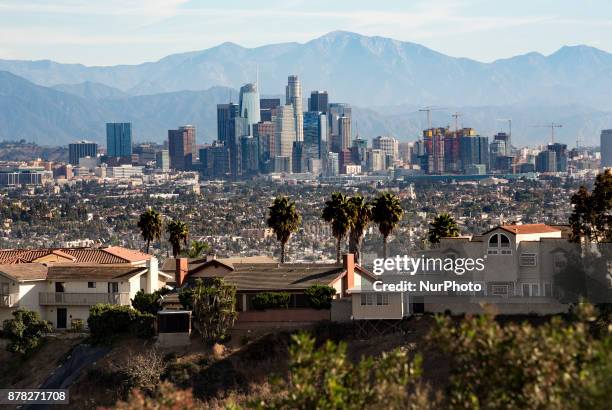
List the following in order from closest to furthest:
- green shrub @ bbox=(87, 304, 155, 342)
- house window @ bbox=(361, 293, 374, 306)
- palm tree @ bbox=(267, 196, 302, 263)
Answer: house window @ bbox=(361, 293, 374, 306) → green shrub @ bbox=(87, 304, 155, 342) → palm tree @ bbox=(267, 196, 302, 263)

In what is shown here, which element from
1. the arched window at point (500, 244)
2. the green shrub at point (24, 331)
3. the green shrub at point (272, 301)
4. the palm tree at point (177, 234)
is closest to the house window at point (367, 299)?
the green shrub at point (272, 301)

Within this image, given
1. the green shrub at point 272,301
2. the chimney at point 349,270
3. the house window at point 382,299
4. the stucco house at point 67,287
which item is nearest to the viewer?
the house window at point 382,299

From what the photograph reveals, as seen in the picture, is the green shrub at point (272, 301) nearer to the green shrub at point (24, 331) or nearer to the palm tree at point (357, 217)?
the green shrub at point (24, 331)

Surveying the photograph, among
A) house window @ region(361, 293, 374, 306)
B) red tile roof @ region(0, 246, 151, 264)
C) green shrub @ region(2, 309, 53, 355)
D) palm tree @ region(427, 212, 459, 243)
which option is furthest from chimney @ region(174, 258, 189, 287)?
house window @ region(361, 293, 374, 306)

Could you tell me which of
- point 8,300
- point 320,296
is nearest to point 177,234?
point 8,300

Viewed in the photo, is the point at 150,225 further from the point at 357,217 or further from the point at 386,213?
the point at 386,213

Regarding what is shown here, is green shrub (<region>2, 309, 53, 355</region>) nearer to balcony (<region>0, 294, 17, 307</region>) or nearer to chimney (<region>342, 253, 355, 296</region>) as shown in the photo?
balcony (<region>0, 294, 17, 307</region>)
